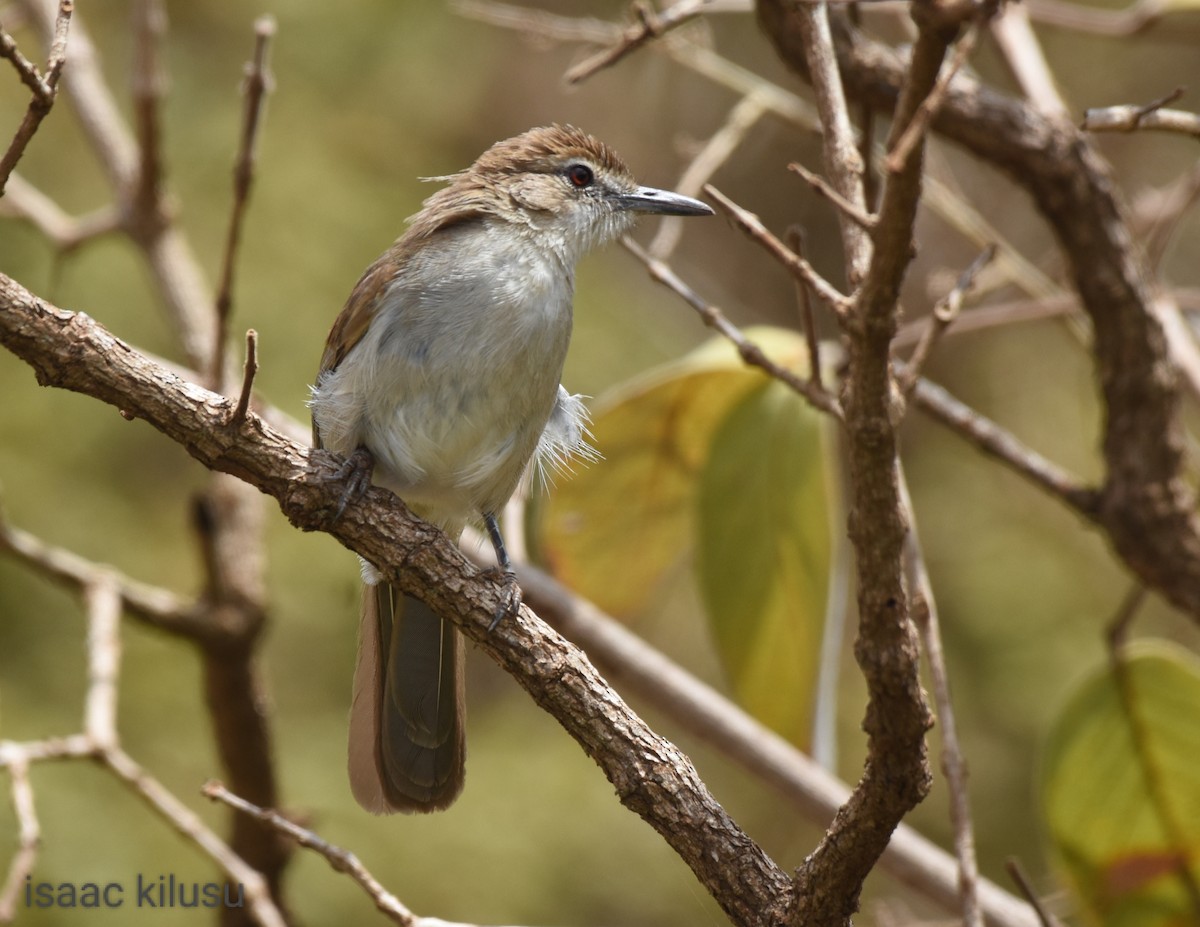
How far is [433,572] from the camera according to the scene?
2320mm

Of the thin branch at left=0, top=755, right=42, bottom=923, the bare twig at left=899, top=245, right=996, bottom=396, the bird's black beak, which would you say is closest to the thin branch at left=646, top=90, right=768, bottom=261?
the bird's black beak

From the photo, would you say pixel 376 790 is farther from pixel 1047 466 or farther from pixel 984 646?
pixel 984 646

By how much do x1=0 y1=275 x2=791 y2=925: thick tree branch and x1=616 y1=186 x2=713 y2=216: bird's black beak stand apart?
60.0 inches

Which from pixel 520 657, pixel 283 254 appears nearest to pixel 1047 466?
pixel 520 657

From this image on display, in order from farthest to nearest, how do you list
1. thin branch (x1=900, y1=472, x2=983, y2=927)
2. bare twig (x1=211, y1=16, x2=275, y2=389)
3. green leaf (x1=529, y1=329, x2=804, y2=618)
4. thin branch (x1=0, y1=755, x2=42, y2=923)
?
1. green leaf (x1=529, y1=329, x2=804, y2=618)
2. bare twig (x1=211, y1=16, x2=275, y2=389)
3. thin branch (x1=900, y1=472, x2=983, y2=927)
4. thin branch (x1=0, y1=755, x2=42, y2=923)

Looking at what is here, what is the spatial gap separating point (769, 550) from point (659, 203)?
100 centimetres

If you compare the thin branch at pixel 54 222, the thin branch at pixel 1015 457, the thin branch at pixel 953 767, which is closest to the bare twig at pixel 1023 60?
the thin branch at pixel 1015 457

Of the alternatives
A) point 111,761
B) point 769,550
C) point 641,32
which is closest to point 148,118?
point 641,32

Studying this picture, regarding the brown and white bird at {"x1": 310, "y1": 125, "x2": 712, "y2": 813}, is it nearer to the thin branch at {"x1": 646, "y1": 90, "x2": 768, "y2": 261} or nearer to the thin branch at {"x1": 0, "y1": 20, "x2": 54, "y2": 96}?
the thin branch at {"x1": 646, "y1": 90, "x2": 768, "y2": 261}

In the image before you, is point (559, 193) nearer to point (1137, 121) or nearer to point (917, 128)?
point (1137, 121)

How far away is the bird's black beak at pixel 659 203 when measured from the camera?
3.52 metres

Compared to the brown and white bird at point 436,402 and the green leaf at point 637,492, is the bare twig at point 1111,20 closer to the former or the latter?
the green leaf at point 637,492

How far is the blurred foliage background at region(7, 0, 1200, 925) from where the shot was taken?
501 cm

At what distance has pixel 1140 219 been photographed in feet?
14.7
